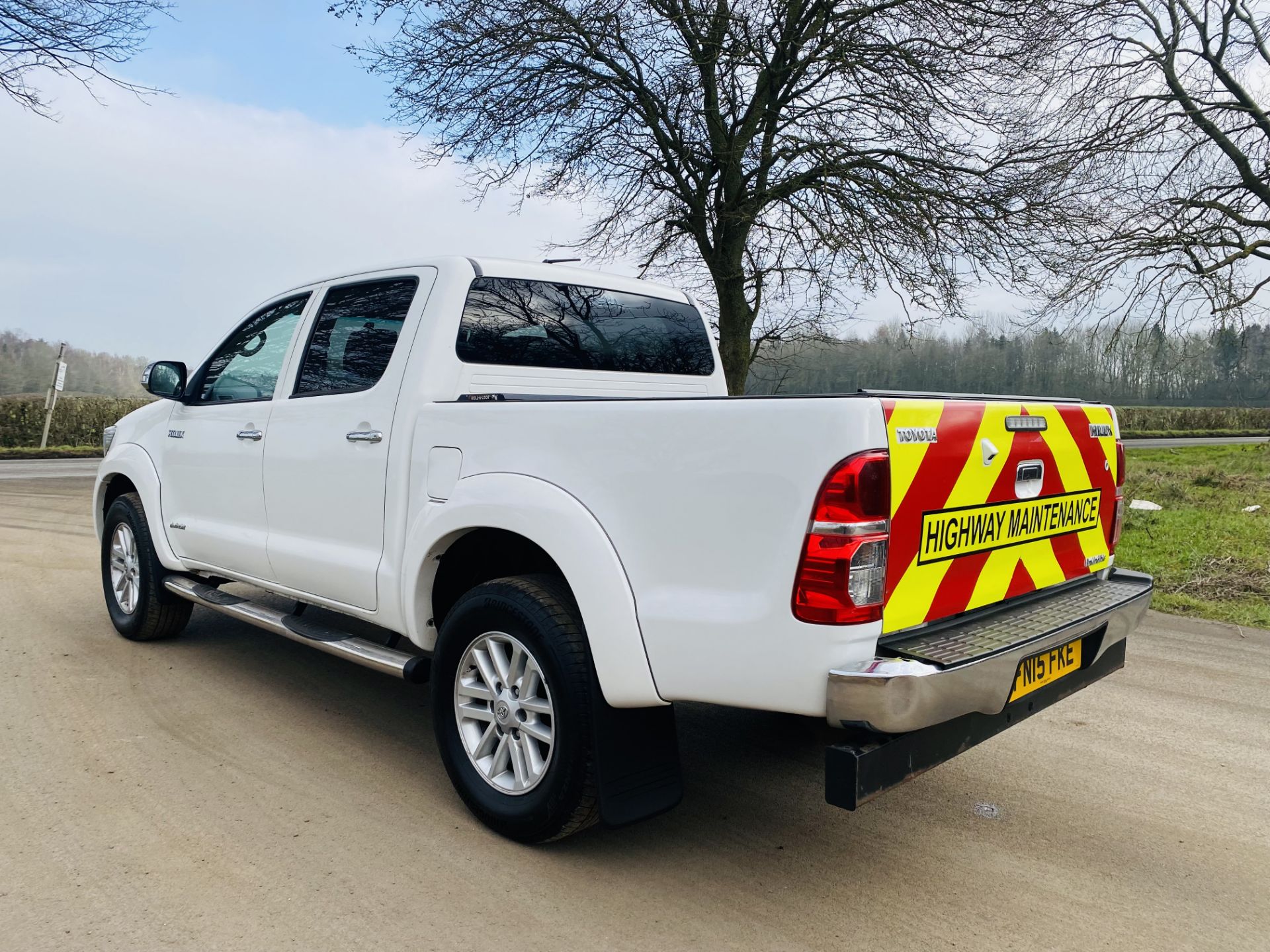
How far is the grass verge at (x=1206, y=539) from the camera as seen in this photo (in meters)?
6.92

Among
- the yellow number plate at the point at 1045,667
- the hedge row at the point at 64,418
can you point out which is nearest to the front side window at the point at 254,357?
the yellow number plate at the point at 1045,667

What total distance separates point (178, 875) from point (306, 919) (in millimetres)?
507

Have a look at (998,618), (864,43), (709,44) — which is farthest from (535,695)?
(864,43)

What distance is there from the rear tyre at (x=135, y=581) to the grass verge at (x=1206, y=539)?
6444mm

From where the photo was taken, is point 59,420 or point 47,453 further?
point 59,420

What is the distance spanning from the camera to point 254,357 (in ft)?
15.6

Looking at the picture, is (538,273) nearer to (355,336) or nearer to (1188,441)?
(355,336)

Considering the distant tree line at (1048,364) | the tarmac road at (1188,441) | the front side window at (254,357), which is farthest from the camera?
the tarmac road at (1188,441)

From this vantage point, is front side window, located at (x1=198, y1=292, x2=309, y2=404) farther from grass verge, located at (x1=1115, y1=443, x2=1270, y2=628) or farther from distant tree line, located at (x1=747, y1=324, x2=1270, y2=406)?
grass verge, located at (x1=1115, y1=443, x2=1270, y2=628)

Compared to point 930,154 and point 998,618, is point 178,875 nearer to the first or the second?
point 998,618

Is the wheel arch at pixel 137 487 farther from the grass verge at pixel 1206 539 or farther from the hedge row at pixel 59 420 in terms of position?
the hedge row at pixel 59 420

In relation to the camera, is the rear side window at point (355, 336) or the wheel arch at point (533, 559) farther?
the rear side window at point (355, 336)

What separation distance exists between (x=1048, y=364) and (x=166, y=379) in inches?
413

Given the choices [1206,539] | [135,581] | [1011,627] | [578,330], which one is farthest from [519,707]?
[1206,539]
